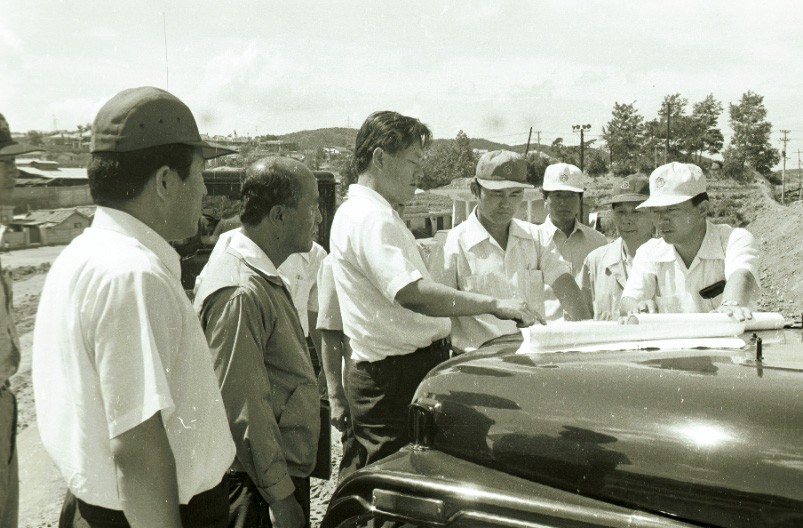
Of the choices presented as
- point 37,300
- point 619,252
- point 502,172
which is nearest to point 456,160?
point 37,300

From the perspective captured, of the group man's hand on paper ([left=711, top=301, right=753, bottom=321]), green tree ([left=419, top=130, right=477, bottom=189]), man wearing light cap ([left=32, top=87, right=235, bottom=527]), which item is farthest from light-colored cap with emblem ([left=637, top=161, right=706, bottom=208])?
green tree ([left=419, top=130, right=477, bottom=189])

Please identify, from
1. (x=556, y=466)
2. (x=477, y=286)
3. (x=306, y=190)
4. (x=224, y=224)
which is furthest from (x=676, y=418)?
(x=224, y=224)

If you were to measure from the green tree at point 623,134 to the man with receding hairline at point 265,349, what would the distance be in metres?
90.1

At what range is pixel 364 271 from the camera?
2.91 m

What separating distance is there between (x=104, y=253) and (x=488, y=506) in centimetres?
92

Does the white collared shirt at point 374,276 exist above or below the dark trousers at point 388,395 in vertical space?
above

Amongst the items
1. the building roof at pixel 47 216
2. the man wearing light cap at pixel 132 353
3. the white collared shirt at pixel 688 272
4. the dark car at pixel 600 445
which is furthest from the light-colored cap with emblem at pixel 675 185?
the building roof at pixel 47 216

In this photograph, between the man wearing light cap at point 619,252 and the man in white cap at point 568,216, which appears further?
the man in white cap at point 568,216

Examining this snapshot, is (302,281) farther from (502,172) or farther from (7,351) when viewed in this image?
(7,351)

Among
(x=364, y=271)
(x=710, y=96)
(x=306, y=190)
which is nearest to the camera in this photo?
(x=306, y=190)

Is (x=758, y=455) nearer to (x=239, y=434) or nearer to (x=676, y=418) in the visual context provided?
(x=676, y=418)

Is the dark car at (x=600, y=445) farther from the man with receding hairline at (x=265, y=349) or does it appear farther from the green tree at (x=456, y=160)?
the green tree at (x=456, y=160)

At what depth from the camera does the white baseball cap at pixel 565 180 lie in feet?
15.7

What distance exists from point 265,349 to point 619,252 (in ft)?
9.03
